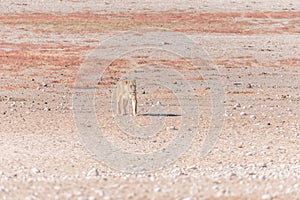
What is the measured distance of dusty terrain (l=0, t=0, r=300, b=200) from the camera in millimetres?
11008

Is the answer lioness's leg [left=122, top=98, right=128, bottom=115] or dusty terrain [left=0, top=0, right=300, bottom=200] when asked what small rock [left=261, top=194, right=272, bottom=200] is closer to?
dusty terrain [left=0, top=0, right=300, bottom=200]

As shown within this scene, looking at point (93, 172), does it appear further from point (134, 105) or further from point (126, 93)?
point (126, 93)

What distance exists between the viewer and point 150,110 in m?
18.7

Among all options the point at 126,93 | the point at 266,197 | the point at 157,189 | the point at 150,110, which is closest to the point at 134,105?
the point at 126,93

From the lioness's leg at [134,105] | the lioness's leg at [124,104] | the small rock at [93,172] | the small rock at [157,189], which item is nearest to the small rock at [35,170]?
the small rock at [93,172]

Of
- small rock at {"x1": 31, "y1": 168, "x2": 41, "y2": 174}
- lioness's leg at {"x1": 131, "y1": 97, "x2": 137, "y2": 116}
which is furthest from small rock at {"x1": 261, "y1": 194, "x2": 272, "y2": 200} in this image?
lioness's leg at {"x1": 131, "y1": 97, "x2": 137, "y2": 116}

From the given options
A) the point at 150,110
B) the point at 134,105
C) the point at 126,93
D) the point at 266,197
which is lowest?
the point at 150,110

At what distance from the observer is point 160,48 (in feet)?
112

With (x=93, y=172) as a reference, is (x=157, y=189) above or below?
above

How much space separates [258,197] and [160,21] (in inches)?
1392

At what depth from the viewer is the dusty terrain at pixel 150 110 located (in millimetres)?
11008

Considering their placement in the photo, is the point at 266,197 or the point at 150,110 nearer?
the point at 266,197

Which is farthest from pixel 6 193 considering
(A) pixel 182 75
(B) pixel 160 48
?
(B) pixel 160 48

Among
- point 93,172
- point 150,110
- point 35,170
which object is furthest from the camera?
point 150,110
